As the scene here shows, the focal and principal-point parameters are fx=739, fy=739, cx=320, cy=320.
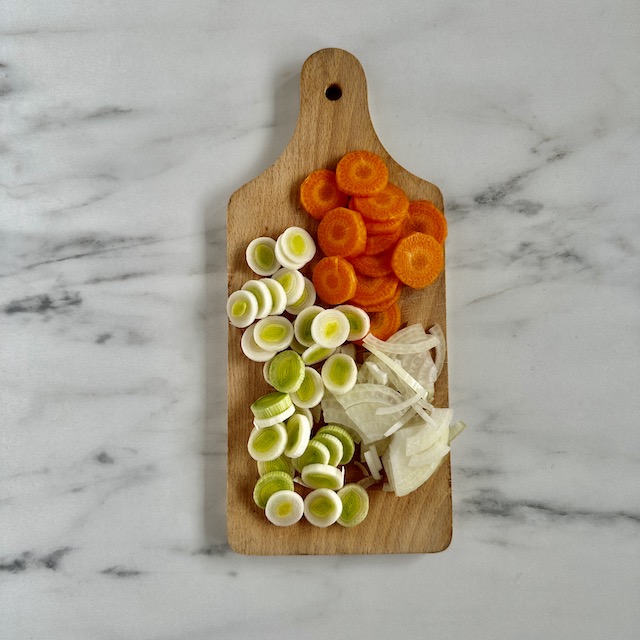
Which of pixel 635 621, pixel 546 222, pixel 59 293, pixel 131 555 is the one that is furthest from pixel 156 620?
pixel 546 222

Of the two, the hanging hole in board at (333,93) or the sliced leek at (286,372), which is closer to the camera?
the sliced leek at (286,372)

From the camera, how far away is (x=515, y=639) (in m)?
1.54

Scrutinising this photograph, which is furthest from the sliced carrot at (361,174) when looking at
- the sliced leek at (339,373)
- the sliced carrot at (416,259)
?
the sliced leek at (339,373)

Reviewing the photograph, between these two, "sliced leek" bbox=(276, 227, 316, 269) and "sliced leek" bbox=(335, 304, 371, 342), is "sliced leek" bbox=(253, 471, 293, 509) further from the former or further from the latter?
"sliced leek" bbox=(276, 227, 316, 269)

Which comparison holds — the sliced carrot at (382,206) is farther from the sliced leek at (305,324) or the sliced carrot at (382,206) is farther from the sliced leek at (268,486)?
the sliced leek at (268,486)

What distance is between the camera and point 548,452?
1.57 meters

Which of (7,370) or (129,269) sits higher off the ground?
(129,269)

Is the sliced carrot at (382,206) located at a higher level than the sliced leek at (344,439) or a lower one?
higher

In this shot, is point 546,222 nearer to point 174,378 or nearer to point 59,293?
point 174,378

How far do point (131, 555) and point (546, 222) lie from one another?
113 cm

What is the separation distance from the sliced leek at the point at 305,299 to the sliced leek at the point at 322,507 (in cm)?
36

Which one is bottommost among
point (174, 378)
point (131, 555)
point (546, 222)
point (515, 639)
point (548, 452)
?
point (515, 639)

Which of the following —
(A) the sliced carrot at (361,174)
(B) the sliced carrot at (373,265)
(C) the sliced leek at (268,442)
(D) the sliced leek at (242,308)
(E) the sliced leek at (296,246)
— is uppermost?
(A) the sliced carrot at (361,174)

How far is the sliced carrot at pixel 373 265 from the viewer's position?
4.91ft
